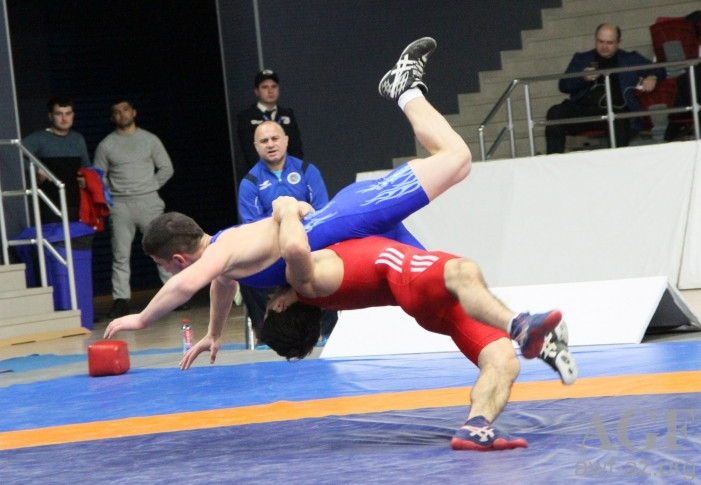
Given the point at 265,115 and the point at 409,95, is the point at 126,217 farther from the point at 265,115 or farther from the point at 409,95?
the point at 409,95

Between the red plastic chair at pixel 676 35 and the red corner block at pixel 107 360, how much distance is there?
5.99 meters

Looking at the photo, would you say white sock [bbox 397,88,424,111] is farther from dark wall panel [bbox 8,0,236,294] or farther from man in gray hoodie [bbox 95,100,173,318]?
dark wall panel [bbox 8,0,236,294]

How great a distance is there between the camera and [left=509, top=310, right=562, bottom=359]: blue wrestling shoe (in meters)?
3.64

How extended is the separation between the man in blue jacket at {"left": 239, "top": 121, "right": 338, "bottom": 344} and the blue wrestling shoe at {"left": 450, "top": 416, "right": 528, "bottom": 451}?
3280 mm

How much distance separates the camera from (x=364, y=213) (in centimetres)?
441

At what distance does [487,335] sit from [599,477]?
918 millimetres

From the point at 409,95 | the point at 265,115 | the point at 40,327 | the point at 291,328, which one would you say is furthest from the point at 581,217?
the point at 291,328

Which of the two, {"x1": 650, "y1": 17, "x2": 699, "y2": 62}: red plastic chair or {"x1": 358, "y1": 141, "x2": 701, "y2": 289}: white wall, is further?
{"x1": 650, "y1": 17, "x2": 699, "y2": 62}: red plastic chair

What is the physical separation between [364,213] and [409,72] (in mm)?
737

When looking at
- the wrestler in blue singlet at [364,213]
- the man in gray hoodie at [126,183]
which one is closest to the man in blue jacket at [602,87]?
the man in gray hoodie at [126,183]

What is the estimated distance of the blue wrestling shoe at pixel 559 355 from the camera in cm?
369

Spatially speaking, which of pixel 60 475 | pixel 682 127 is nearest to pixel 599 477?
pixel 60 475

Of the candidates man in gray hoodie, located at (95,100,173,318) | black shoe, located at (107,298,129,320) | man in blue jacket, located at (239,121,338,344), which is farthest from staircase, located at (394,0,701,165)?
man in blue jacket, located at (239,121,338,344)

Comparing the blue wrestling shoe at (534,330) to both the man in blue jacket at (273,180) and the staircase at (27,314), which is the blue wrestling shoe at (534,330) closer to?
the man in blue jacket at (273,180)
